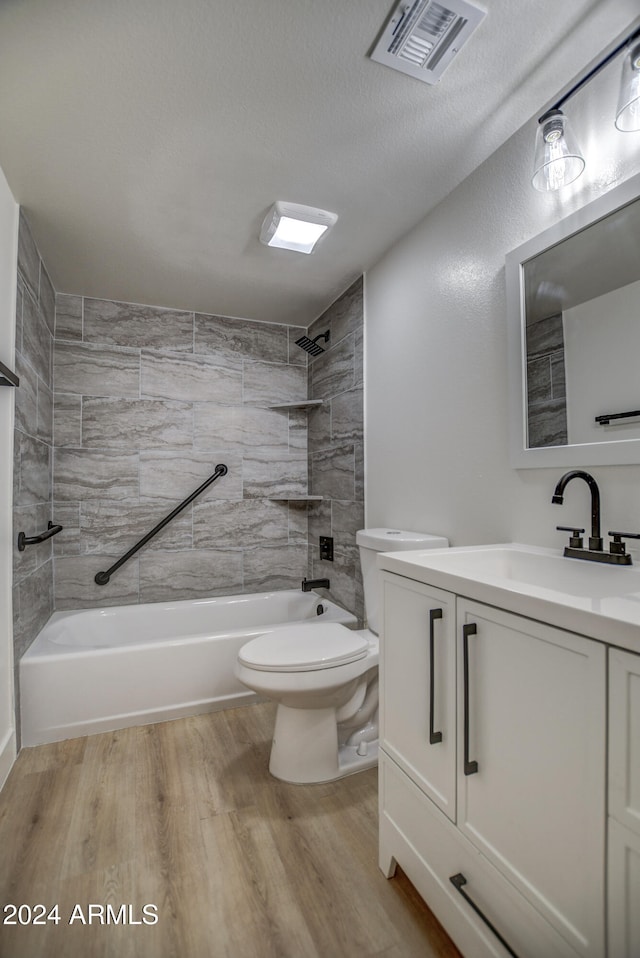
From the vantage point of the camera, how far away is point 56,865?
4.22 feet

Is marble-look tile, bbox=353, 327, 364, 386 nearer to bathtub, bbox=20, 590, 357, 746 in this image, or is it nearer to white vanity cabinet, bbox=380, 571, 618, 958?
bathtub, bbox=20, 590, 357, 746

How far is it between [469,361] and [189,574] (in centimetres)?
213

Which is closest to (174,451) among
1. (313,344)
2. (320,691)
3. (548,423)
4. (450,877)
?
(313,344)

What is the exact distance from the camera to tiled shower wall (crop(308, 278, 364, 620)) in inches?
98.8

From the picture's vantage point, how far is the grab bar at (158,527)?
8.83 ft

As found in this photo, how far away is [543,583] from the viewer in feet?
4.11

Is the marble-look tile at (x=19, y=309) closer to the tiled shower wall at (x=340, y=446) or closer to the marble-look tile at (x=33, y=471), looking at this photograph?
the marble-look tile at (x=33, y=471)

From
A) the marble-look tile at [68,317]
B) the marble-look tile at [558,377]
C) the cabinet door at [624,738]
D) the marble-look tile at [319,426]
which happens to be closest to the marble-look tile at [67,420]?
the marble-look tile at [68,317]

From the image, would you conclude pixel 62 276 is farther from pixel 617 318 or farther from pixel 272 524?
pixel 617 318

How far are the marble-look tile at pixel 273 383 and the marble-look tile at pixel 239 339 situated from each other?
0.06m

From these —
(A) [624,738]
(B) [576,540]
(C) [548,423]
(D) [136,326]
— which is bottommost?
(A) [624,738]

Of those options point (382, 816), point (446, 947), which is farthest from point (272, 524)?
point (446, 947)

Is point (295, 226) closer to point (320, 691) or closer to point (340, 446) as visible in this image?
point (340, 446)

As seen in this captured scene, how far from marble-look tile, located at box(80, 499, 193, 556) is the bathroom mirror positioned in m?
2.13
